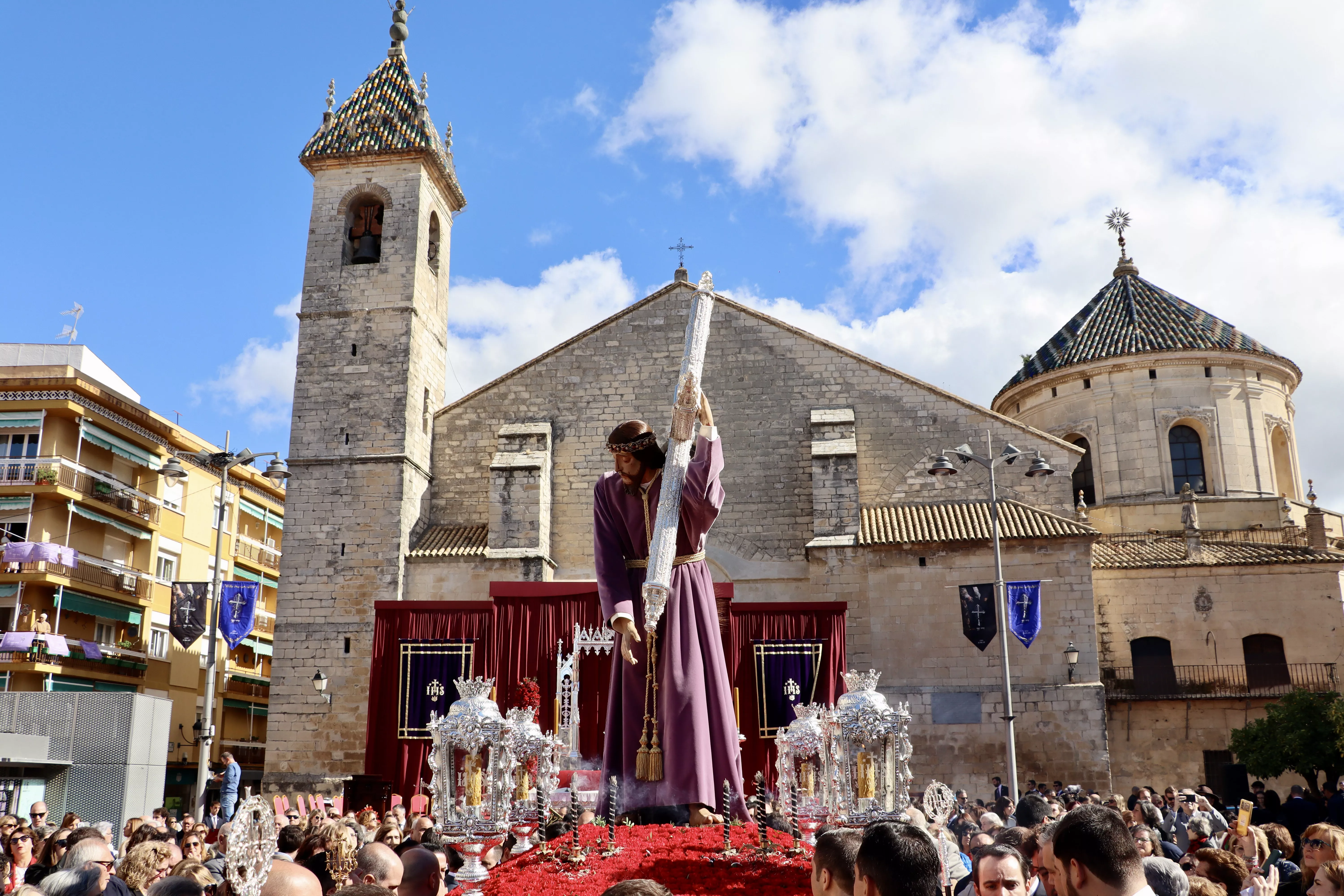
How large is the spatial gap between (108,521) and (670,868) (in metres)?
28.1

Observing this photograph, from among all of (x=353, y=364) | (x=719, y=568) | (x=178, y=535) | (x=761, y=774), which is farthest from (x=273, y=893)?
(x=178, y=535)

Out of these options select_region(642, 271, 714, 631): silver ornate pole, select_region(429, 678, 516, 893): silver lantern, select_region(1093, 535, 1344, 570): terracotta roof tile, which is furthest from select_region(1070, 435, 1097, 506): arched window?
select_region(429, 678, 516, 893): silver lantern

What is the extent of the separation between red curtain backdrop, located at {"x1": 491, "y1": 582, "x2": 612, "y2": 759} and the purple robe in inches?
516

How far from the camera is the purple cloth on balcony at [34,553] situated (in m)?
25.8

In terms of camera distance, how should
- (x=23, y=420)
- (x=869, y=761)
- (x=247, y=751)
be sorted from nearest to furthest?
(x=869, y=761) < (x=23, y=420) < (x=247, y=751)

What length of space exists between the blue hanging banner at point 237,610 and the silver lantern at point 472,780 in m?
15.9

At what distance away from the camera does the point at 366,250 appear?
80.5ft

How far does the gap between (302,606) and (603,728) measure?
7182 millimetres

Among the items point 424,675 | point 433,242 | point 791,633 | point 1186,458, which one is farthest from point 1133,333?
point 424,675

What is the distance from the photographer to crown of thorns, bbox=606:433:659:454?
6328 mm

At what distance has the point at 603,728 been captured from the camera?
1841 cm

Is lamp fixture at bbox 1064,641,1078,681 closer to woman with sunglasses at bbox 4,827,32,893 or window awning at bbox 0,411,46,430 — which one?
woman with sunglasses at bbox 4,827,32,893

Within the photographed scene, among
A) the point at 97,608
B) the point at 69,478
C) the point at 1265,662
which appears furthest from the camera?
the point at 97,608

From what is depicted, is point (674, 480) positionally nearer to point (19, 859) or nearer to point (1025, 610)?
point (19, 859)
